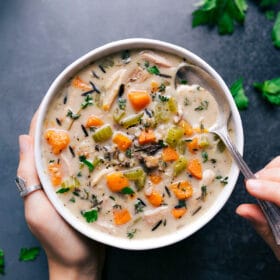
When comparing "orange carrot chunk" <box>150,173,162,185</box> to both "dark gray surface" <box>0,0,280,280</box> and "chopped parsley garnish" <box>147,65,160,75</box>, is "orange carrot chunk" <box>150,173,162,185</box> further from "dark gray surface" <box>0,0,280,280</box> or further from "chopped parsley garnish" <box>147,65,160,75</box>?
"dark gray surface" <box>0,0,280,280</box>

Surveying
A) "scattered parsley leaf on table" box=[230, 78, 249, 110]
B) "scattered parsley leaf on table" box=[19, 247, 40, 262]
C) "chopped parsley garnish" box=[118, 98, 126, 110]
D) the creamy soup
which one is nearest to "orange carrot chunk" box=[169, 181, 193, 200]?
the creamy soup

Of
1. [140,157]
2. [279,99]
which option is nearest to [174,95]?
[140,157]

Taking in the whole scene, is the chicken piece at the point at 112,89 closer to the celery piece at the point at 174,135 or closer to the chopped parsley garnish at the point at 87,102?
the chopped parsley garnish at the point at 87,102

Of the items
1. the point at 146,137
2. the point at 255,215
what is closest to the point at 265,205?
the point at 255,215

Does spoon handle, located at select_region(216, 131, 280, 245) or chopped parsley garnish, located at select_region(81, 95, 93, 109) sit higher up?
chopped parsley garnish, located at select_region(81, 95, 93, 109)

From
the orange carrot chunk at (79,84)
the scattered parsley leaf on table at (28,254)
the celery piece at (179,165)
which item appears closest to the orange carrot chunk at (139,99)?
the orange carrot chunk at (79,84)

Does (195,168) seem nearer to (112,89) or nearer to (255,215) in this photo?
(255,215)
